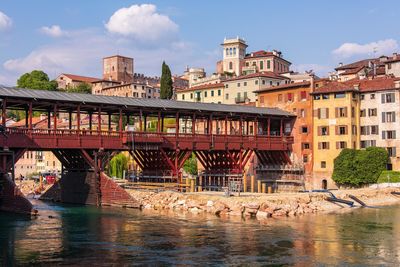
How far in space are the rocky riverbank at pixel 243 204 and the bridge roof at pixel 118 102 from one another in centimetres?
943

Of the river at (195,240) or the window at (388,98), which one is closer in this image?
the river at (195,240)

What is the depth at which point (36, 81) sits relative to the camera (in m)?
139

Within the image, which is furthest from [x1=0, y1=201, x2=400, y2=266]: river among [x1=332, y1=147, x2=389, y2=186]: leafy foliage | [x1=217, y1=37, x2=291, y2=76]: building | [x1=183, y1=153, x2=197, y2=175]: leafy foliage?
[x1=217, y1=37, x2=291, y2=76]: building

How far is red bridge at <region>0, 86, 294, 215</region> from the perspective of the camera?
5066cm

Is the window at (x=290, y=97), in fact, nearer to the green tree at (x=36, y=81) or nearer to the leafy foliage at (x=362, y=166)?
the leafy foliage at (x=362, y=166)

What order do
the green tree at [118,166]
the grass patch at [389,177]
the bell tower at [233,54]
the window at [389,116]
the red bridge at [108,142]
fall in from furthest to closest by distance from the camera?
the bell tower at [233,54], the green tree at [118,166], the window at [389,116], the grass patch at [389,177], the red bridge at [108,142]

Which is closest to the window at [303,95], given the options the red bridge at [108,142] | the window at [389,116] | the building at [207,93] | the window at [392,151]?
the red bridge at [108,142]

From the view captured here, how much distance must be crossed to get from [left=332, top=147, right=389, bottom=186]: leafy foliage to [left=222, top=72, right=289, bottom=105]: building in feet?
123

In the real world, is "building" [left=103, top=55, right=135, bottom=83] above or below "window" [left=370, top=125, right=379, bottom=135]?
above

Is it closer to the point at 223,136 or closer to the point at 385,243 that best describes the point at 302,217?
the point at 385,243

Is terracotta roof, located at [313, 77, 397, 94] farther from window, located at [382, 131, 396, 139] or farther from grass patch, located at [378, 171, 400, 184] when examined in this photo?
grass patch, located at [378, 171, 400, 184]

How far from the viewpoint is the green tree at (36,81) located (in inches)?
Result: 5431

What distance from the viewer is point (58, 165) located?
381 feet

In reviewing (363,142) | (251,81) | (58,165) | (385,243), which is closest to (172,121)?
(251,81)
